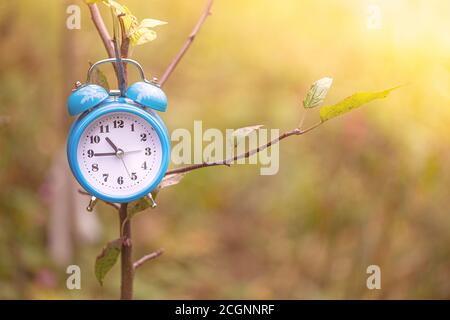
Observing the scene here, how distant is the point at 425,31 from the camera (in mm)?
1390

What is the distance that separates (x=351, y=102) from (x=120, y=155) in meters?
0.29

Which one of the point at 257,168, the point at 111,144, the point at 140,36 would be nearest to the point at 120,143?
the point at 111,144

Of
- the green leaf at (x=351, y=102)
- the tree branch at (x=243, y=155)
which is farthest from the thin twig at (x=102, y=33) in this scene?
the green leaf at (x=351, y=102)

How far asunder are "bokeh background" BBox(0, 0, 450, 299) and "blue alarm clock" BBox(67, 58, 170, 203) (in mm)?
748

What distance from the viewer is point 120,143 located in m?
0.75

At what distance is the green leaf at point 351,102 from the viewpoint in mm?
689

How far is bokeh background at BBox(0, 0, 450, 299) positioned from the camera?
1.56m

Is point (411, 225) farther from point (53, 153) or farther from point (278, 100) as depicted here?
point (53, 153)

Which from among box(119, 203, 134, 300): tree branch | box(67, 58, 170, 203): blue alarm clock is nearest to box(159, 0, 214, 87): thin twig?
box(67, 58, 170, 203): blue alarm clock

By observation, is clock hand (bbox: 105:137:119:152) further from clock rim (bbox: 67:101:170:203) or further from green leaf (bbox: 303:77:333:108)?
green leaf (bbox: 303:77:333:108)

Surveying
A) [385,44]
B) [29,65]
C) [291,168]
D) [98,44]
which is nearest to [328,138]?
[291,168]

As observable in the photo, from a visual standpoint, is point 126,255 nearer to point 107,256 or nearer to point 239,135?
point 107,256

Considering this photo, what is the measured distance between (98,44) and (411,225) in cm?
115

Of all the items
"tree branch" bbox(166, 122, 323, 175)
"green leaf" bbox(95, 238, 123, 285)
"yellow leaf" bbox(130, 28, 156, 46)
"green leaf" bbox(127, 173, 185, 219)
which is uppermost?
"yellow leaf" bbox(130, 28, 156, 46)
